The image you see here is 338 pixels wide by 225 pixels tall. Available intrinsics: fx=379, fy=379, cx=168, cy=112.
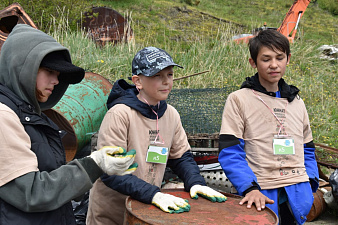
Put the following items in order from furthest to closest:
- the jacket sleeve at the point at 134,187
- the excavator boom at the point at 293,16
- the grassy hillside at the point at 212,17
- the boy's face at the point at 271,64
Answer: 1. the grassy hillside at the point at 212,17
2. the excavator boom at the point at 293,16
3. the boy's face at the point at 271,64
4. the jacket sleeve at the point at 134,187

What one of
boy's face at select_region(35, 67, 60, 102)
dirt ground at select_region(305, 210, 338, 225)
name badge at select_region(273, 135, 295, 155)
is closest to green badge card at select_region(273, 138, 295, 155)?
name badge at select_region(273, 135, 295, 155)

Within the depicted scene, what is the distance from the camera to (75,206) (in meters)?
3.49

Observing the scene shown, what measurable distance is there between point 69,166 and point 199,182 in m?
0.91

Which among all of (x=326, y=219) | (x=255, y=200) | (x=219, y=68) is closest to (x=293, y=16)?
(x=219, y=68)

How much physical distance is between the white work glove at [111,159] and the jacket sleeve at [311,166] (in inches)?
57.2

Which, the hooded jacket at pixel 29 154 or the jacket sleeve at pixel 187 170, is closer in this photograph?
the hooded jacket at pixel 29 154

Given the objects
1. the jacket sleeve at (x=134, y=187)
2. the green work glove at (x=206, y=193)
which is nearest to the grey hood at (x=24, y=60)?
the jacket sleeve at (x=134, y=187)

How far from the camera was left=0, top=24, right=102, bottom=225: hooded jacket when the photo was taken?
148 centimetres

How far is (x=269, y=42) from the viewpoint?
2.66 m

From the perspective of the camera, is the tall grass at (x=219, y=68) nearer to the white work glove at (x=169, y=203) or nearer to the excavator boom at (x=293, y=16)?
the excavator boom at (x=293, y=16)

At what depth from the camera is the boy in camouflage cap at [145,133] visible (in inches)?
90.3

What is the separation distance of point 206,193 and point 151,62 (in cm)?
Result: 86

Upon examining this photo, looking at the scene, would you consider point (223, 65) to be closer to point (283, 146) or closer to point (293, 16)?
point (283, 146)

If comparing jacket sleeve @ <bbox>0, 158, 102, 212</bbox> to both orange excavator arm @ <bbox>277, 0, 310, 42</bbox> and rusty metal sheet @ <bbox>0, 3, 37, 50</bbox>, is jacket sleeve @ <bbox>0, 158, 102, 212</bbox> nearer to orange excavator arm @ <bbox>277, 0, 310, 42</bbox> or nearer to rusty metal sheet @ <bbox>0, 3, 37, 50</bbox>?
rusty metal sheet @ <bbox>0, 3, 37, 50</bbox>
